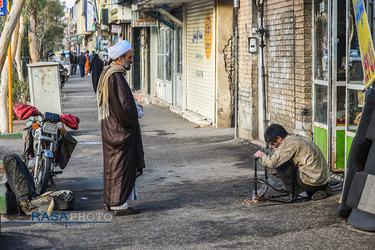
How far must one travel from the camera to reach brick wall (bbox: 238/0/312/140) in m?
9.30

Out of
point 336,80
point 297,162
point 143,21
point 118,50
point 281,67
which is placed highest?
point 143,21

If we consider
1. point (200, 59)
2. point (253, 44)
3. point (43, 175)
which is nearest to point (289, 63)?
point (253, 44)

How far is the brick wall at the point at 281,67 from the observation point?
9.30 metres

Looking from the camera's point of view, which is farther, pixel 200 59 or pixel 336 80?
pixel 200 59

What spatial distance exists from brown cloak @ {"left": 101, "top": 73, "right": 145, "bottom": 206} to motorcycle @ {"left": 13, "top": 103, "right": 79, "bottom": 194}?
122cm

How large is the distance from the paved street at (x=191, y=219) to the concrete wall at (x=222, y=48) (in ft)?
12.4

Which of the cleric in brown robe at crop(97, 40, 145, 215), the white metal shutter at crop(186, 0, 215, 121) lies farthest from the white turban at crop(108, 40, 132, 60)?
the white metal shutter at crop(186, 0, 215, 121)

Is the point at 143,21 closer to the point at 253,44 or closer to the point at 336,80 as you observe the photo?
the point at 253,44

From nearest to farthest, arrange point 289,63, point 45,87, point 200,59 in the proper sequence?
point 289,63 < point 45,87 < point 200,59

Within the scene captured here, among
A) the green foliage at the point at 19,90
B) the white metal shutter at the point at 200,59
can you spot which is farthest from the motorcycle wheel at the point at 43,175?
the green foliage at the point at 19,90

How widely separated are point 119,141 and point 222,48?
7948 mm

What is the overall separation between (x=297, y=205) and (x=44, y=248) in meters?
2.69

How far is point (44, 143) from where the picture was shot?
309 inches

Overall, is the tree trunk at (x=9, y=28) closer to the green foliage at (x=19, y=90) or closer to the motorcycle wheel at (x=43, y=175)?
the motorcycle wheel at (x=43, y=175)
